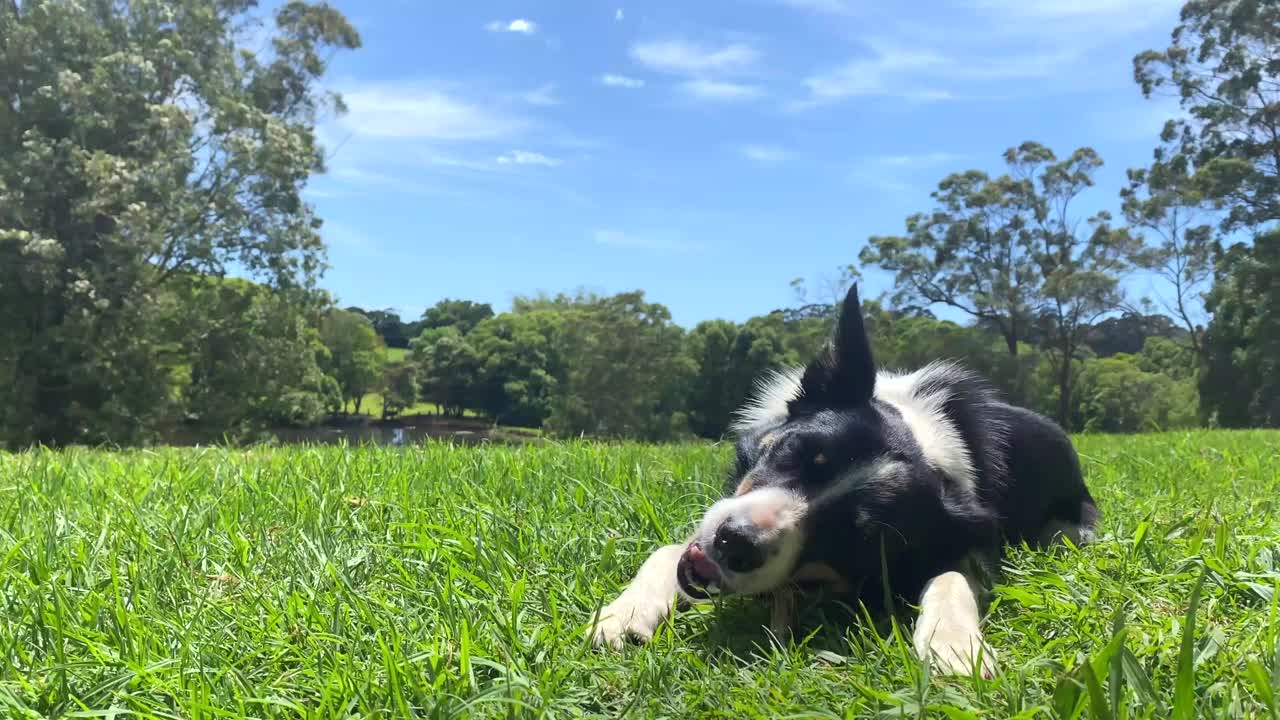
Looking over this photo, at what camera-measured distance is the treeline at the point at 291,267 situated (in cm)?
2184

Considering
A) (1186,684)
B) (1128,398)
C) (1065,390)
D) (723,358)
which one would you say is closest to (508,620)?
(1186,684)

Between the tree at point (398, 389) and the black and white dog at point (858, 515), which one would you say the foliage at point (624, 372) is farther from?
the black and white dog at point (858, 515)

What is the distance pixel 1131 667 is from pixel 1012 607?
0.72 meters

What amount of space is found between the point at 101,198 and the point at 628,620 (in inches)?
963

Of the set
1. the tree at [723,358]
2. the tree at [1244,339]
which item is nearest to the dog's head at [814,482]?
the tree at [1244,339]

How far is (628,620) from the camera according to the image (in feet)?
6.84

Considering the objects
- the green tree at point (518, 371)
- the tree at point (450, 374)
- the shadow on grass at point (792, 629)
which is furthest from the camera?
the tree at point (450, 374)

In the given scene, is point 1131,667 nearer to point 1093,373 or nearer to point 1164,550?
point 1164,550

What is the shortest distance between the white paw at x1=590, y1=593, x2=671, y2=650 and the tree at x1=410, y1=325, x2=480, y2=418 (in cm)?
6127

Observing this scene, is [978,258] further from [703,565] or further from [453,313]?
A: [453,313]

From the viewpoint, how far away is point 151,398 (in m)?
22.9

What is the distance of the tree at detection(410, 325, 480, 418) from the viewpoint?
6225cm

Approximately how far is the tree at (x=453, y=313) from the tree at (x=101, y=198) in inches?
2542

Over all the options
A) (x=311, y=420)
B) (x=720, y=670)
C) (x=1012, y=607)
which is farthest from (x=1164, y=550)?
(x=311, y=420)
